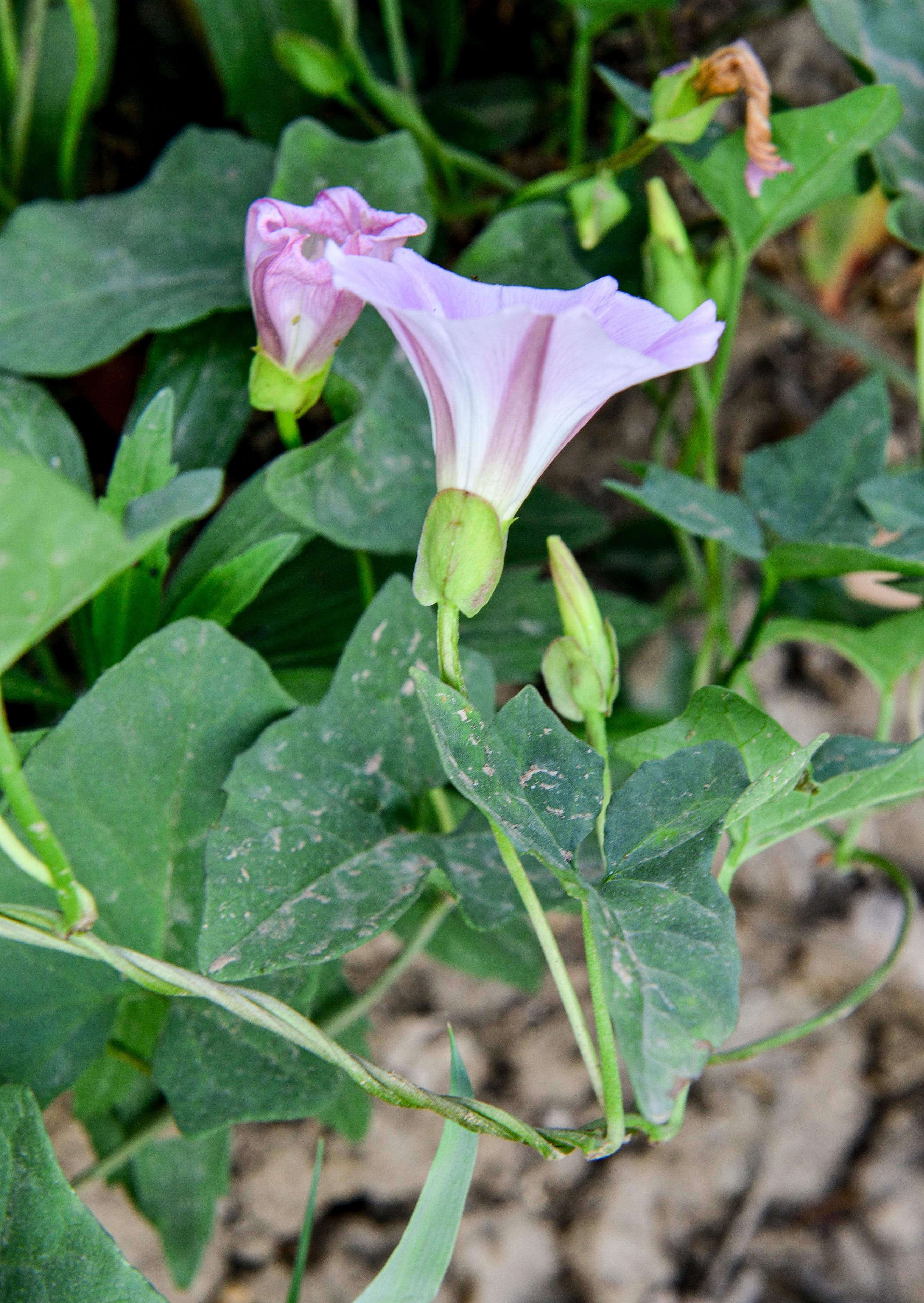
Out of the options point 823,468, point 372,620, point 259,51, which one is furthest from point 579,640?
point 259,51

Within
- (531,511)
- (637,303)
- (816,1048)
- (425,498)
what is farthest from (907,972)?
(637,303)

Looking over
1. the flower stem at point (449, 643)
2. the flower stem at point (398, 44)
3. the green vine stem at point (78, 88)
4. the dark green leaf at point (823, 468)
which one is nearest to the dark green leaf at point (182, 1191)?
the flower stem at point (449, 643)

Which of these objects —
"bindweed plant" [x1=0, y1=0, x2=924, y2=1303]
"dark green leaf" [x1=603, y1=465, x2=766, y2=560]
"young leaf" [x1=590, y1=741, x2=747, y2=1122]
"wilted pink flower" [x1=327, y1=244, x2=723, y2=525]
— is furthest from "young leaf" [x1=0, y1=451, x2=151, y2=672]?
"dark green leaf" [x1=603, y1=465, x2=766, y2=560]

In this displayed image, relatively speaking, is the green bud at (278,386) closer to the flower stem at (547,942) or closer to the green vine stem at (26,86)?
the flower stem at (547,942)

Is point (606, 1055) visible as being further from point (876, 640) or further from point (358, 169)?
point (358, 169)

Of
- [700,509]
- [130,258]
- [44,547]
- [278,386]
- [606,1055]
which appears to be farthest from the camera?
[130,258]

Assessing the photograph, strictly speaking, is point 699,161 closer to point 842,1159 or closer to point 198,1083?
point 198,1083
